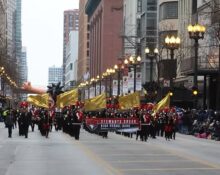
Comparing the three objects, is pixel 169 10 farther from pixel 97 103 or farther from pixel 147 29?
pixel 97 103

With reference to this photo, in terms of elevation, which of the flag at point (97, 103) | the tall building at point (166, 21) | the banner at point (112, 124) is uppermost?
the tall building at point (166, 21)

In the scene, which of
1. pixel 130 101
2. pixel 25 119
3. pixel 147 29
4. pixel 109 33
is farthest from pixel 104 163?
pixel 109 33

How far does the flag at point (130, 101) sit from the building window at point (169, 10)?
3723cm

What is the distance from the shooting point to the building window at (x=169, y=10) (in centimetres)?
8062

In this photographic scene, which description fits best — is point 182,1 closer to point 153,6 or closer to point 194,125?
point 153,6

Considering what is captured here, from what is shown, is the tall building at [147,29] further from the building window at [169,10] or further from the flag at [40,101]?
the flag at [40,101]

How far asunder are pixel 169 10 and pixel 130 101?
39105 mm

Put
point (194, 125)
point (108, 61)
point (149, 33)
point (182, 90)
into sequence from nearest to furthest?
point (194, 125) → point (182, 90) → point (149, 33) → point (108, 61)

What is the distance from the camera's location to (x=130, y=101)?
43969 mm

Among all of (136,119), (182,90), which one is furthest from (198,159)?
(182,90)

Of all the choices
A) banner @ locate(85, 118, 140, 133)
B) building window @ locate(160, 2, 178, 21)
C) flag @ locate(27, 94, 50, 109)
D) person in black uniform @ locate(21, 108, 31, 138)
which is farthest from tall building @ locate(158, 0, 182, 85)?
person in black uniform @ locate(21, 108, 31, 138)

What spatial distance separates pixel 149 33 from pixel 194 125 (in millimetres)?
50857

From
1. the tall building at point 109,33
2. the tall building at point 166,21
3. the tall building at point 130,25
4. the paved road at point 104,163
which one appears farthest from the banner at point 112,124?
the tall building at point 109,33

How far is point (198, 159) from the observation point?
2269 centimetres
